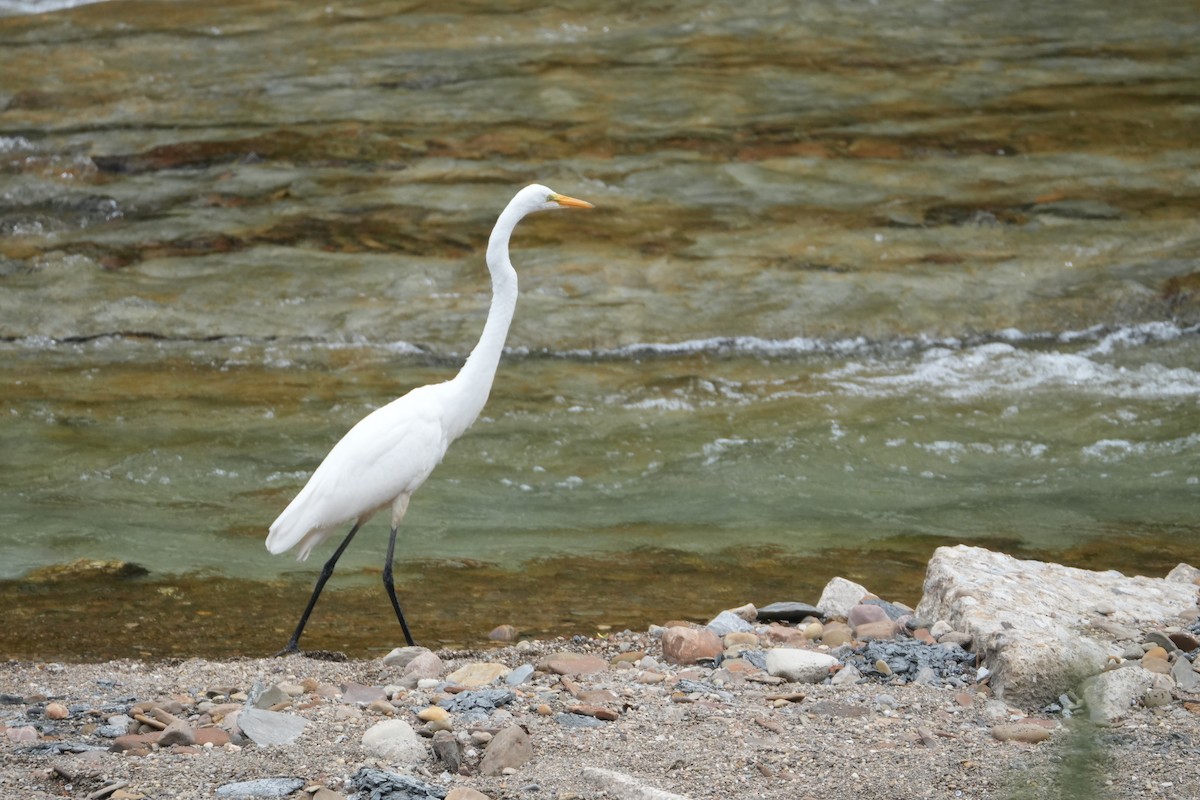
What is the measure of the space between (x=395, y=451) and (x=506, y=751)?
1.99 m

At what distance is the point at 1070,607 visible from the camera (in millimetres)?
4652

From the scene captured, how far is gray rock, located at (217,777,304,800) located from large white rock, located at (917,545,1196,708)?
2053mm

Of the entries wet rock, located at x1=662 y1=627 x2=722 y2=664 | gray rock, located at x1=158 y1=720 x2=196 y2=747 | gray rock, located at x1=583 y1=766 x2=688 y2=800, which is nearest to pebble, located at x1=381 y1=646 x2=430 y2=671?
wet rock, located at x1=662 y1=627 x2=722 y2=664

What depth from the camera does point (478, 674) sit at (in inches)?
173

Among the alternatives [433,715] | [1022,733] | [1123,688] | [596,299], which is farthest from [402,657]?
[596,299]

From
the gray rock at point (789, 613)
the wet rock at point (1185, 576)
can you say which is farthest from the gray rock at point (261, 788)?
the wet rock at point (1185, 576)

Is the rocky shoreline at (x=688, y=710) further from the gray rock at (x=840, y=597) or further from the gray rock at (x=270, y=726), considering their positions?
the gray rock at (x=840, y=597)

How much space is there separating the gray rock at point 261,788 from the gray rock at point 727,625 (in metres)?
1.99

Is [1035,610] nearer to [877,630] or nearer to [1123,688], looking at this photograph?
[877,630]

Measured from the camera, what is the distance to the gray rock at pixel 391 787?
3.19 metres

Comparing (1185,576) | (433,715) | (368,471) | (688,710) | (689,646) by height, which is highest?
(368,471)

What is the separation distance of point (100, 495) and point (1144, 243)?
27.8ft

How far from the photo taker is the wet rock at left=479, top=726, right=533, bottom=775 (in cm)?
347

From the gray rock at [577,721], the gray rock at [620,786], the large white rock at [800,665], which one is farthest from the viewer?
the large white rock at [800,665]
